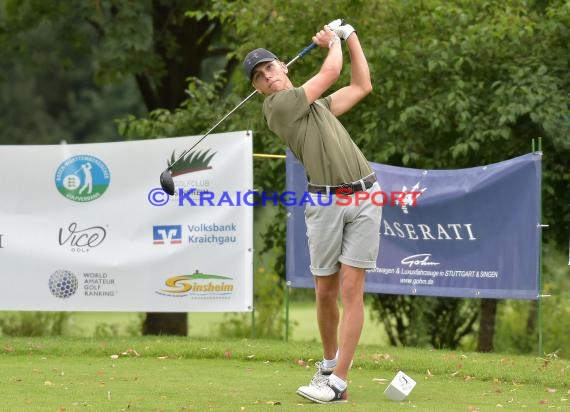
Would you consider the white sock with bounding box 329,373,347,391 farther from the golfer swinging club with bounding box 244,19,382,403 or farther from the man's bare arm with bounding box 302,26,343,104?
the man's bare arm with bounding box 302,26,343,104

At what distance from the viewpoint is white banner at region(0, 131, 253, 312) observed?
952 centimetres

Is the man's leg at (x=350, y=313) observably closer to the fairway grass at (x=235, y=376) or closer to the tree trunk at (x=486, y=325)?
the fairway grass at (x=235, y=376)

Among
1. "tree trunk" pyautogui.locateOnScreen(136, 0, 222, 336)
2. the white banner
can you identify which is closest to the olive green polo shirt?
the white banner

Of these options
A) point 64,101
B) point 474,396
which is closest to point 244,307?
point 474,396

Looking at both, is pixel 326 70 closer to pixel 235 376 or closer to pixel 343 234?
pixel 343 234

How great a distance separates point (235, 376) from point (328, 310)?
3.57 ft

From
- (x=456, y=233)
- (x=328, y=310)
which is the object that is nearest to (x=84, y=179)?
(x=456, y=233)

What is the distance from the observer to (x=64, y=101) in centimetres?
3956

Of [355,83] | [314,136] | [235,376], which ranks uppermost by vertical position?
[355,83]

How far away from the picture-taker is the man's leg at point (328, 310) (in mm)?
6434

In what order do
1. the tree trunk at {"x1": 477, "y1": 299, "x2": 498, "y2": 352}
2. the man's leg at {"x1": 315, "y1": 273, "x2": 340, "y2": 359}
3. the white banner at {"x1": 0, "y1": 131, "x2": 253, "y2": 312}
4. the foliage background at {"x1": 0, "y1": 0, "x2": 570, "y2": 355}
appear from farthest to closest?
1. the tree trunk at {"x1": 477, "y1": 299, "x2": 498, "y2": 352}
2. the foliage background at {"x1": 0, "y1": 0, "x2": 570, "y2": 355}
3. the white banner at {"x1": 0, "y1": 131, "x2": 253, "y2": 312}
4. the man's leg at {"x1": 315, "y1": 273, "x2": 340, "y2": 359}

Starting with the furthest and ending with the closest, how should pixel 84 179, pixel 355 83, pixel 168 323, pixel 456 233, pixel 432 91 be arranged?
pixel 168 323
pixel 432 91
pixel 84 179
pixel 456 233
pixel 355 83

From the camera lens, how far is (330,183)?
20.4 ft

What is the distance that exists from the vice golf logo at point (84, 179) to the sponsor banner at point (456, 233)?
5.37 feet
